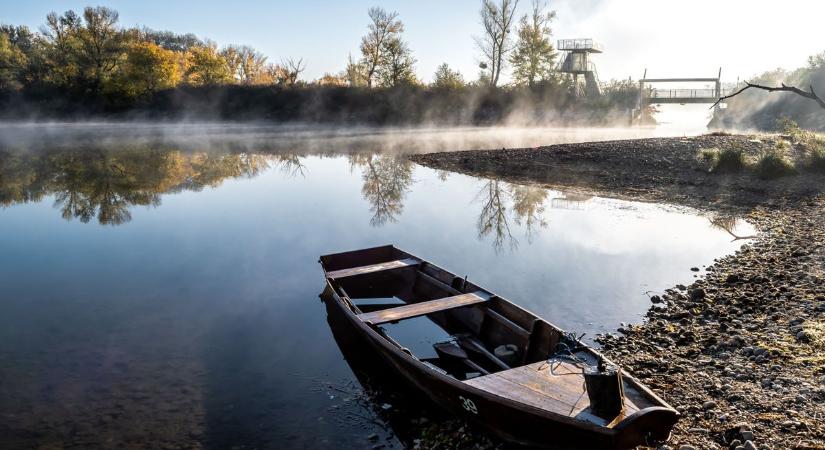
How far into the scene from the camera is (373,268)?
435 inches

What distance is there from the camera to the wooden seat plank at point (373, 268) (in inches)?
419

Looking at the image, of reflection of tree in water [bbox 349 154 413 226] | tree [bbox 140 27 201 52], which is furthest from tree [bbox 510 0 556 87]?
tree [bbox 140 27 201 52]

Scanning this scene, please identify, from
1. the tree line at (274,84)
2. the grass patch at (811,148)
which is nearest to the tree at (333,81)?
the tree line at (274,84)

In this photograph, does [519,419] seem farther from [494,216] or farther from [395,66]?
[395,66]

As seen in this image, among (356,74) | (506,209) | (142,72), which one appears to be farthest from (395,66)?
(506,209)

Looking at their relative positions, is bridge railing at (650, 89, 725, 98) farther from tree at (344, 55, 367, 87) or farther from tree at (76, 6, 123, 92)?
tree at (76, 6, 123, 92)

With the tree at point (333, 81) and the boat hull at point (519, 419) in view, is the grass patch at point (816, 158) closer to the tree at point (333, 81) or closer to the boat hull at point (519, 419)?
the boat hull at point (519, 419)

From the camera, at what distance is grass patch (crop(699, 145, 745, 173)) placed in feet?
78.9

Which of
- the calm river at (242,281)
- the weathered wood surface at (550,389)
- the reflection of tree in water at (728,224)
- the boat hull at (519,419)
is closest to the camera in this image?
the boat hull at (519,419)

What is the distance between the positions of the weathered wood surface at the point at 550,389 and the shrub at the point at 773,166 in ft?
68.3

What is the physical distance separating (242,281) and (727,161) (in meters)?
21.7

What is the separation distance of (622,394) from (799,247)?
33.4 ft

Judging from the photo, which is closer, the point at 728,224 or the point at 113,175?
the point at 728,224

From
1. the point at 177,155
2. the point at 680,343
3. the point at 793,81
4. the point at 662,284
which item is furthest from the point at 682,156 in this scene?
the point at 793,81
